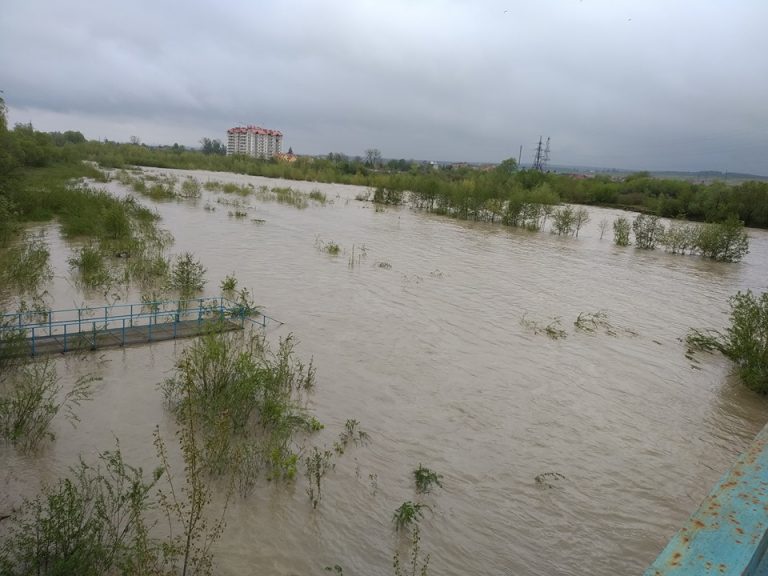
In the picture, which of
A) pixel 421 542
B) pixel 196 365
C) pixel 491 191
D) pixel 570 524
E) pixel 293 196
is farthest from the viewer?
pixel 293 196

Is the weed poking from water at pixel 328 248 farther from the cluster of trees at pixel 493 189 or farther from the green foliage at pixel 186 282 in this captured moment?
the cluster of trees at pixel 493 189

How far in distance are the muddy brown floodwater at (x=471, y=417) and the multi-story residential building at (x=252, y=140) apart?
146132 millimetres

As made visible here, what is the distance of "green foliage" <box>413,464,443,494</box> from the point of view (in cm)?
605

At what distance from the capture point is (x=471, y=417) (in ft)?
26.1

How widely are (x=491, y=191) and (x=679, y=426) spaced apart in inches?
1138

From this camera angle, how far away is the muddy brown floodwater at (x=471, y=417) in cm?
533

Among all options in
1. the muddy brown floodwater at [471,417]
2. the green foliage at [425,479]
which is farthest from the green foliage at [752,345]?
the green foliage at [425,479]

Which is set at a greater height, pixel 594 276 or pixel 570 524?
pixel 594 276

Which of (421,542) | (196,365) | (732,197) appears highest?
(732,197)

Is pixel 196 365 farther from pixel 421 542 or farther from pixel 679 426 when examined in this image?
pixel 679 426

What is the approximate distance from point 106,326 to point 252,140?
15656 centimetres

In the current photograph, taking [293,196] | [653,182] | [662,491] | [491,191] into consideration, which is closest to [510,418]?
[662,491]

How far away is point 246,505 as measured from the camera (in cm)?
549

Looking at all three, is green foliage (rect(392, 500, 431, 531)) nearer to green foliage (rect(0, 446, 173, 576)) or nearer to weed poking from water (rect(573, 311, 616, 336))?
green foliage (rect(0, 446, 173, 576))
